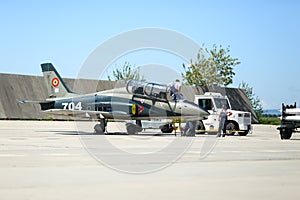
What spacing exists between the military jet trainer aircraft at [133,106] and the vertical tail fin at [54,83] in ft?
5.75

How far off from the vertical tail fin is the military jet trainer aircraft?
69.0 inches

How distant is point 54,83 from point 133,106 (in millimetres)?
6000

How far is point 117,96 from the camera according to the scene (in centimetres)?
2911

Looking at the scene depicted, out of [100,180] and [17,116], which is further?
[17,116]

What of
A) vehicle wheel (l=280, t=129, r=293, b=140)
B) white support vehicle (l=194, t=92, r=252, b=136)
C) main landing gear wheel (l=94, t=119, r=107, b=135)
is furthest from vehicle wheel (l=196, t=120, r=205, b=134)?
main landing gear wheel (l=94, t=119, r=107, b=135)

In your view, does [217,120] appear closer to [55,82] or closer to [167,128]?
[167,128]

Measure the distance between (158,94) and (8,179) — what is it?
19239mm

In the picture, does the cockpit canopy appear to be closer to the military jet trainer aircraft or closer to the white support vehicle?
the military jet trainer aircraft

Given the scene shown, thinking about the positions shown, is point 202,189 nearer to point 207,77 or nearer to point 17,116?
point 17,116

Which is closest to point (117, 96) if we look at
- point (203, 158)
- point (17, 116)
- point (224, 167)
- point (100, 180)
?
point (203, 158)

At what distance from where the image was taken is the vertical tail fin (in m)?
32.0

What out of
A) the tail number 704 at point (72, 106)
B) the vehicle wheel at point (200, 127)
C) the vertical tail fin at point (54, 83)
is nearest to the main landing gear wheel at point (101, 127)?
the tail number 704 at point (72, 106)

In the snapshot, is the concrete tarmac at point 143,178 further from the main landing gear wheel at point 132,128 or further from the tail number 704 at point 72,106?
the tail number 704 at point 72,106

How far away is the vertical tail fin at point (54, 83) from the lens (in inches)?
1261
